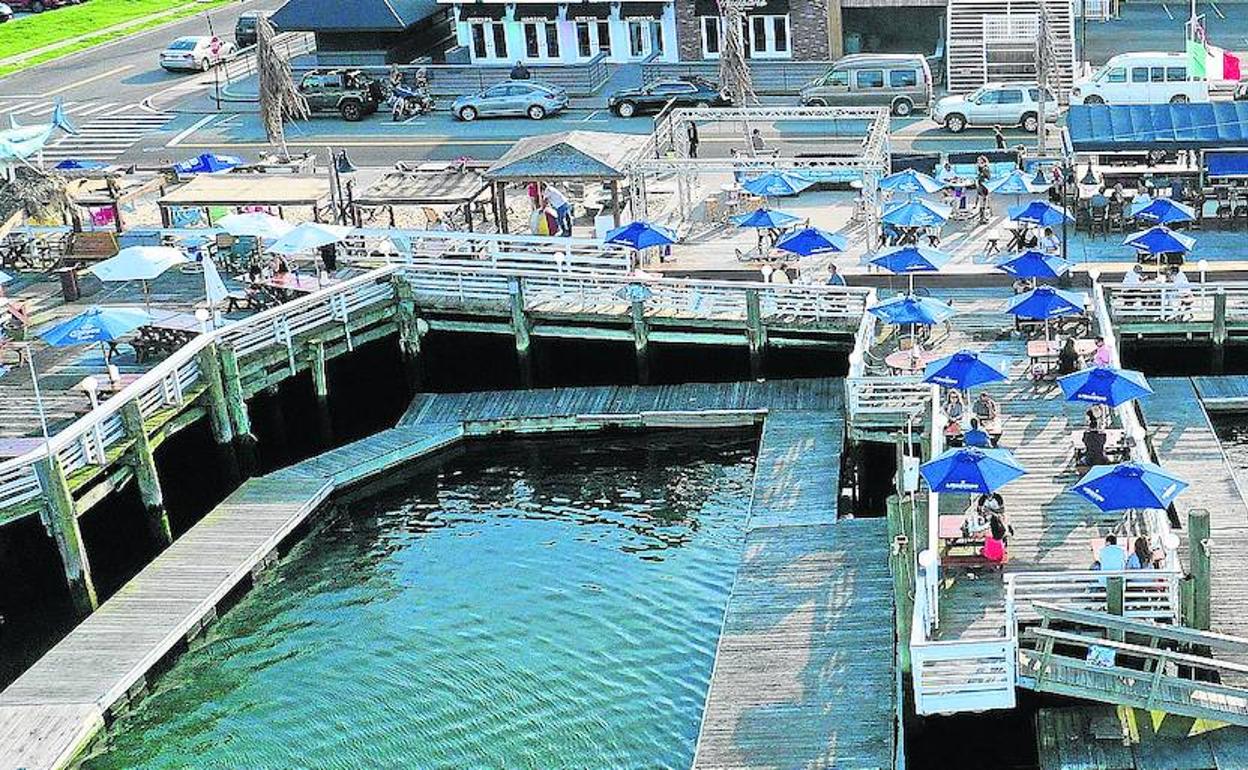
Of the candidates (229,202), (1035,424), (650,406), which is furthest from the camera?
(229,202)

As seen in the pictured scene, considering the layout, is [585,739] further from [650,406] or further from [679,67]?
[679,67]

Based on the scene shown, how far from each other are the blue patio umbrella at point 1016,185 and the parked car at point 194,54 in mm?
37505

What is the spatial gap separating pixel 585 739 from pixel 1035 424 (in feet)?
33.9

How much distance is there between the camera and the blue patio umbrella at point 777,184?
138 ft

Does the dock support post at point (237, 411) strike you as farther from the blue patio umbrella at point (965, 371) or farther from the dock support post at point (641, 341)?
the blue patio umbrella at point (965, 371)

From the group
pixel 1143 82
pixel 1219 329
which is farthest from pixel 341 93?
pixel 1219 329

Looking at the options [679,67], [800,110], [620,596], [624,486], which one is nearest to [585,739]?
[620,596]

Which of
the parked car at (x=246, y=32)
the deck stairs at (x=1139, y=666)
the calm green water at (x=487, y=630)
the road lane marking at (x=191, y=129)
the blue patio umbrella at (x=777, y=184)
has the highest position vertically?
the parked car at (x=246, y=32)

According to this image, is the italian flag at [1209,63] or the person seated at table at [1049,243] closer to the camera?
the person seated at table at [1049,243]

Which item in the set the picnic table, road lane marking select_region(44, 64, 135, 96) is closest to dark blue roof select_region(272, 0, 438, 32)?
road lane marking select_region(44, 64, 135, 96)

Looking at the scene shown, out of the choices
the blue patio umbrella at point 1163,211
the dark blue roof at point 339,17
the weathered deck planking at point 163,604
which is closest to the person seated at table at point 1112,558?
the weathered deck planking at point 163,604

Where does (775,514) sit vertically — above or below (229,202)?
below

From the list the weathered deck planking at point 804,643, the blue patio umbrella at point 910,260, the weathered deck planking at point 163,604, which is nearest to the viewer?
the weathered deck planking at point 804,643

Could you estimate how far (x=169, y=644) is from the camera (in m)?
29.3
